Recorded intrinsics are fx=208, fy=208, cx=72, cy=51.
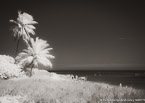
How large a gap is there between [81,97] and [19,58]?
19.4 m

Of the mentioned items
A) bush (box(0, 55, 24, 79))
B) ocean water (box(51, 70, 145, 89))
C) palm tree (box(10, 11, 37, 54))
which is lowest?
ocean water (box(51, 70, 145, 89))

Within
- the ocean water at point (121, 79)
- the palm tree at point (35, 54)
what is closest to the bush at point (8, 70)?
the palm tree at point (35, 54)

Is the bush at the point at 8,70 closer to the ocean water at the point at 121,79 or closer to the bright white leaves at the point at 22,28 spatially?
the bright white leaves at the point at 22,28

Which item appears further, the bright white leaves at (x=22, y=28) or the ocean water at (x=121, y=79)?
the ocean water at (x=121, y=79)

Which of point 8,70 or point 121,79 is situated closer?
point 8,70

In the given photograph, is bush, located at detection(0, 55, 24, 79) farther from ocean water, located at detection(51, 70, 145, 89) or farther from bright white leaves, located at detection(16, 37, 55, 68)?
ocean water, located at detection(51, 70, 145, 89)

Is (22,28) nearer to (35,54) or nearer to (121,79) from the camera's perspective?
(35,54)

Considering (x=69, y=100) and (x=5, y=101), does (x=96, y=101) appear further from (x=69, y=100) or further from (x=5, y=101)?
(x=5, y=101)

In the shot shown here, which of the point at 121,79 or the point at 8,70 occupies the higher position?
the point at 8,70

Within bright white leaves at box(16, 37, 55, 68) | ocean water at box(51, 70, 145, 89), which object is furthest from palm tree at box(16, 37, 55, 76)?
ocean water at box(51, 70, 145, 89)

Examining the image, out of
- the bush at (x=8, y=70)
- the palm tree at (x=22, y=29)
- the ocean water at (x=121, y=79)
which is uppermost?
the palm tree at (x=22, y=29)

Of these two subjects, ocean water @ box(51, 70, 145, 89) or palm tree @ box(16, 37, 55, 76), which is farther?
ocean water @ box(51, 70, 145, 89)

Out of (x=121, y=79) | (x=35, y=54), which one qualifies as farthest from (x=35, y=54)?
(x=121, y=79)

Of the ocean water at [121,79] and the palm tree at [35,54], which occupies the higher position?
the palm tree at [35,54]
